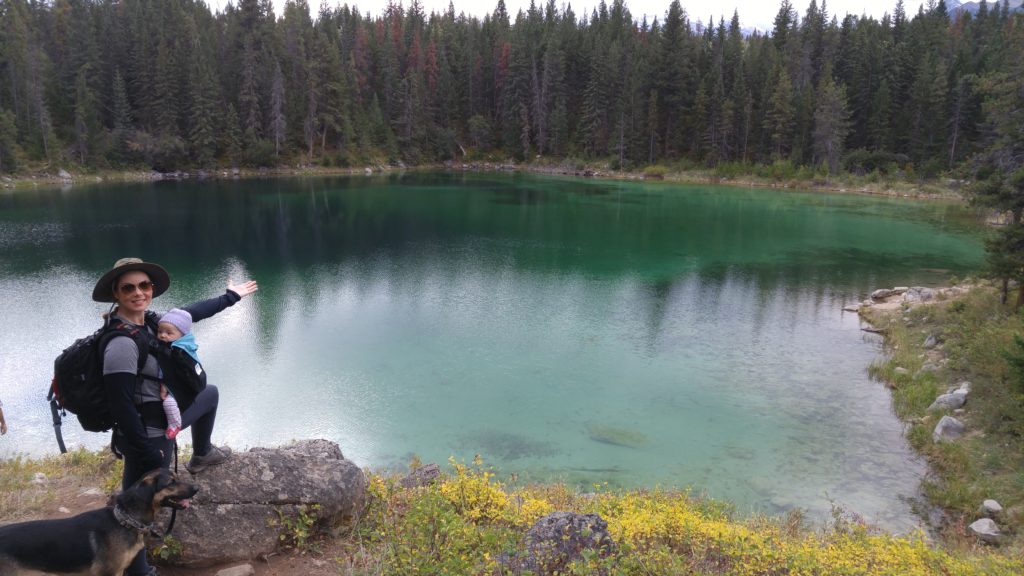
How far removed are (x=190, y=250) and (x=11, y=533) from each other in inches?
1077

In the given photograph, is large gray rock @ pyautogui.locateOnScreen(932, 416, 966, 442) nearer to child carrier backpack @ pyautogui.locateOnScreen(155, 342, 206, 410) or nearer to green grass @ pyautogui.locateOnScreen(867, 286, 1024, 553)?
green grass @ pyautogui.locateOnScreen(867, 286, 1024, 553)

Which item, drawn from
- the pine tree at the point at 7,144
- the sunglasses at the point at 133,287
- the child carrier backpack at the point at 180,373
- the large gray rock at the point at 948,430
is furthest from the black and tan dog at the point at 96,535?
the pine tree at the point at 7,144

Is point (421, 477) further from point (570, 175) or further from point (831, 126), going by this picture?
point (570, 175)

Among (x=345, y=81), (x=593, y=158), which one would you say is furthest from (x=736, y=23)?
(x=345, y=81)

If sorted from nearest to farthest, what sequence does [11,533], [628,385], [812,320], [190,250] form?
[11,533] < [628,385] < [812,320] < [190,250]

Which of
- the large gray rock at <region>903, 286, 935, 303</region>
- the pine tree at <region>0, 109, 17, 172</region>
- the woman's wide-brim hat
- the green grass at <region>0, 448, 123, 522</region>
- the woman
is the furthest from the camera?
the pine tree at <region>0, 109, 17, 172</region>

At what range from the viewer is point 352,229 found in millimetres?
35156

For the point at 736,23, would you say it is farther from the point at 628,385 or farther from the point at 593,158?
the point at 628,385

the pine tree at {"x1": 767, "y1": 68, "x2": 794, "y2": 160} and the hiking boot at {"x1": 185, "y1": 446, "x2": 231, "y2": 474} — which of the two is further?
the pine tree at {"x1": 767, "y1": 68, "x2": 794, "y2": 160}

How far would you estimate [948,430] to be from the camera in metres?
11.1

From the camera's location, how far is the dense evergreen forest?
6066 centimetres

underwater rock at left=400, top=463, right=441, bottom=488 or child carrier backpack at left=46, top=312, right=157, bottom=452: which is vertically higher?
child carrier backpack at left=46, top=312, right=157, bottom=452

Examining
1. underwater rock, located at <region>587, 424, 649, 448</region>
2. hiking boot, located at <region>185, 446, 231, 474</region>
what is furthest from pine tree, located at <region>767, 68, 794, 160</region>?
hiking boot, located at <region>185, 446, 231, 474</region>

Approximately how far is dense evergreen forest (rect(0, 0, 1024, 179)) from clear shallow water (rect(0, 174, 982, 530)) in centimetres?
2730
